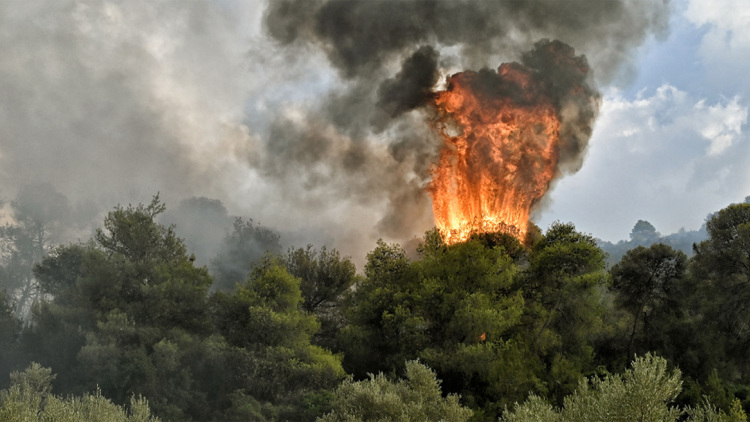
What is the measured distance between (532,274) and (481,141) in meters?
25.2

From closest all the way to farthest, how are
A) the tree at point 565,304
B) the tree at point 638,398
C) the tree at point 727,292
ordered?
1. the tree at point 638,398
2. the tree at point 727,292
3. the tree at point 565,304

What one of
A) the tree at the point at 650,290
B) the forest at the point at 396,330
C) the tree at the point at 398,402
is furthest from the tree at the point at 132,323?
the tree at the point at 650,290

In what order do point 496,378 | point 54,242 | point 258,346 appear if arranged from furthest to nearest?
1. point 54,242
2. point 258,346
3. point 496,378

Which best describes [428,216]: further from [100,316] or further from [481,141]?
[100,316]

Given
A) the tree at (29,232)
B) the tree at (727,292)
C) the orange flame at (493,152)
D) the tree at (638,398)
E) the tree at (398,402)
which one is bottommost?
the tree at (638,398)

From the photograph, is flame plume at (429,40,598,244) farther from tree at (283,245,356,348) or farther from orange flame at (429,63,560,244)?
tree at (283,245,356,348)

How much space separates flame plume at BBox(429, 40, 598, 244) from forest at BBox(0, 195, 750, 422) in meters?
17.3

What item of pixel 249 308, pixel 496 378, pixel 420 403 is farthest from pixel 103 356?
pixel 496 378

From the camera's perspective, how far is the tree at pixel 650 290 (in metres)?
46.9

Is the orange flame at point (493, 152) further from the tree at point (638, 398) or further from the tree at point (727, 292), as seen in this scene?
the tree at point (638, 398)

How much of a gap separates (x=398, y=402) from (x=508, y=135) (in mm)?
47668

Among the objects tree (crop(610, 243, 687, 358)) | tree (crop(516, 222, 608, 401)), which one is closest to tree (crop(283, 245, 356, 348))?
tree (crop(516, 222, 608, 401))

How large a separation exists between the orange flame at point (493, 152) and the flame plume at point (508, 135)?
13 cm

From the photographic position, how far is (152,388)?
41125mm
